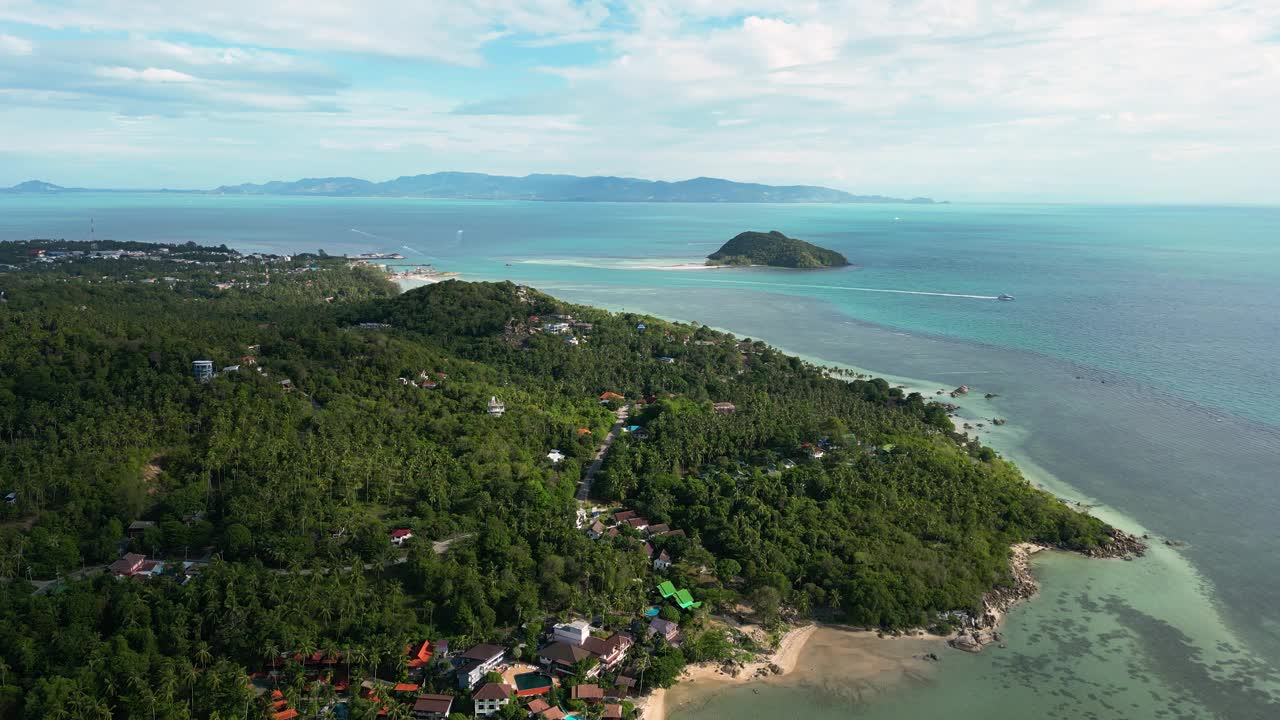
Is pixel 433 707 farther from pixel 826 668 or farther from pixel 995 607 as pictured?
pixel 995 607

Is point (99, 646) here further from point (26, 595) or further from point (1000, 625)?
point (1000, 625)

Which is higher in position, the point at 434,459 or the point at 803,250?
the point at 803,250

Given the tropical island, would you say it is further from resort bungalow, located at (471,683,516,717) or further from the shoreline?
the shoreline

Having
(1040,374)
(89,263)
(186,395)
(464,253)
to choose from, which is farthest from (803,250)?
(186,395)

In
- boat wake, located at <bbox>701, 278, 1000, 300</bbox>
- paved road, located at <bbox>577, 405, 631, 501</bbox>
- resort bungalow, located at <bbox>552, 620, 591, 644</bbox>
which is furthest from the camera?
boat wake, located at <bbox>701, 278, 1000, 300</bbox>

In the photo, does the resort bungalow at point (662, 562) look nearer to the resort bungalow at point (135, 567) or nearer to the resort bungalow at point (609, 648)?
the resort bungalow at point (609, 648)

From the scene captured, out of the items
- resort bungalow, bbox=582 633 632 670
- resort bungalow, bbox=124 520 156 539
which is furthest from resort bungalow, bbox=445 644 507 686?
resort bungalow, bbox=124 520 156 539

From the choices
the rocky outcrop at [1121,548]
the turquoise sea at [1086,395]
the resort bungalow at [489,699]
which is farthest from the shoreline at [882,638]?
the resort bungalow at [489,699]
